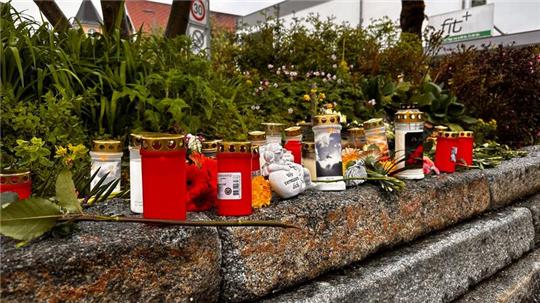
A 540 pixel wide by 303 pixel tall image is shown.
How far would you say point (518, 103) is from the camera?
5203mm

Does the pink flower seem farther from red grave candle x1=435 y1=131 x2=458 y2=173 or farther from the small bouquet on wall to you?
the small bouquet on wall

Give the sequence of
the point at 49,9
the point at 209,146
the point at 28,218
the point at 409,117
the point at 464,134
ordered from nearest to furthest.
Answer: the point at 28,218 < the point at 209,146 < the point at 409,117 < the point at 464,134 < the point at 49,9

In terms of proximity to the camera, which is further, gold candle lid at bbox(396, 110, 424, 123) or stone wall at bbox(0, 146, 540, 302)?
→ gold candle lid at bbox(396, 110, 424, 123)

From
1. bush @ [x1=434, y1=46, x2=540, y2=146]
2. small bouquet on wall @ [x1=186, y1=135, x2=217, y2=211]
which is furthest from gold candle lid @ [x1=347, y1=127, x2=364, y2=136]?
bush @ [x1=434, y1=46, x2=540, y2=146]

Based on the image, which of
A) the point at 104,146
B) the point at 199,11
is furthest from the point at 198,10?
the point at 104,146

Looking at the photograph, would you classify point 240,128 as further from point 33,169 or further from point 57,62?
point 33,169

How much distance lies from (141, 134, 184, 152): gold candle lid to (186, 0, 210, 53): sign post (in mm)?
2812

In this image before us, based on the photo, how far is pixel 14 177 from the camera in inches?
50.8

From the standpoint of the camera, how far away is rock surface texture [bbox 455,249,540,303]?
2.37 meters

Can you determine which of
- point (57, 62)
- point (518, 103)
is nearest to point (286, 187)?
point (57, 62)

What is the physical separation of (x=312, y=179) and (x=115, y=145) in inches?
31.9

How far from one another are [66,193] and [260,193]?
25.2 inches

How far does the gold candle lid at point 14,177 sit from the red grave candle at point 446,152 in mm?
2117

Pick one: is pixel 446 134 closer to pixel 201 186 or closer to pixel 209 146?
pixel 209 146
